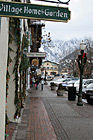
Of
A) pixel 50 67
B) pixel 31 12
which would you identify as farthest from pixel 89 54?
pixel 50 67

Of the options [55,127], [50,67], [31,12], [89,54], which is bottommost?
[55,127]

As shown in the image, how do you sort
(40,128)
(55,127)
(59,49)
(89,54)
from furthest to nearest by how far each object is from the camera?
(59,49)
(89,54)
(55,127)
(40,128)

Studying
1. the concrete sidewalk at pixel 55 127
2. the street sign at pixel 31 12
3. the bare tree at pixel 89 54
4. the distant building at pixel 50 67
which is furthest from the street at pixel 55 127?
the distant building at pixel 50 67

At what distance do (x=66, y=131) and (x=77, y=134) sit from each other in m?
0.44

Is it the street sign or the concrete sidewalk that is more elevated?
the street sign

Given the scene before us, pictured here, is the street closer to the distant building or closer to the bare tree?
the bare tree

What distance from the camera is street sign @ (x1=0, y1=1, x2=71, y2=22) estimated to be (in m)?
3.15

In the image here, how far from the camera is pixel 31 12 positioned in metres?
3.16

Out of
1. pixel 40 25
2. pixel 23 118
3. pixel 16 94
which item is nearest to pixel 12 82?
pixel 16 94

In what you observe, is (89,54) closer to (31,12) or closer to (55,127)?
(55,127)

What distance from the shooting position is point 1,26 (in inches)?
166

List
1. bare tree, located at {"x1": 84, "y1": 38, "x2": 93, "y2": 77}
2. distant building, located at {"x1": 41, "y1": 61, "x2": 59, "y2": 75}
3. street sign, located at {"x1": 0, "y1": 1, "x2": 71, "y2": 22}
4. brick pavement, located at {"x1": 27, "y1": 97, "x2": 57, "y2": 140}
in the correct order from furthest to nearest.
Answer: distant building, located at {"x1": 41, "y1": 61, "x2": 59, "y2": 75}
bare tree, located at {"x1": 84, "y1": 38, "x2": 93, "y2": 77}
brick pavement, located at {"x1": 27, "y1": 97, "x2": 57, "y2": 140}
street sign, located at {"x1": 0, "y1": 1, "x2": 71, "y2": 22}

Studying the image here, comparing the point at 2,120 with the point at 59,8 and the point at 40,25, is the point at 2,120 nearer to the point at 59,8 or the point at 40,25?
the point at 59,8

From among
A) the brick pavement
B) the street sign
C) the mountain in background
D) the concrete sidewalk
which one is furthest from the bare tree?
the street sign
